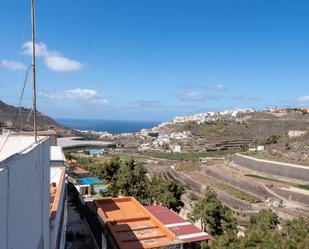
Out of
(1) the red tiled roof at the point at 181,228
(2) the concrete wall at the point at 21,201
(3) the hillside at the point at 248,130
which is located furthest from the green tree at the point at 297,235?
(3) the hillside at the point at 248,130

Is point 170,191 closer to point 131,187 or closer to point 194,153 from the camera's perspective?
point 131,187

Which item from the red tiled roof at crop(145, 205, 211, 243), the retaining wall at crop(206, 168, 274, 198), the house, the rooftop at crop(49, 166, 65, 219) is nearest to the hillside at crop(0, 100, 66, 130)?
the rooftop at crop(49, 166, 65, 219)

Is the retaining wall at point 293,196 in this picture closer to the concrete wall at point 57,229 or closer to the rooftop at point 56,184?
the rooftop at point 56,184

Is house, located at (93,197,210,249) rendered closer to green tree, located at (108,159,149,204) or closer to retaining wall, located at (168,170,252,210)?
green tree, located at (108,159,149,204)

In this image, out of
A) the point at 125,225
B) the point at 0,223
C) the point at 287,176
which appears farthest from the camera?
the point at 287,176

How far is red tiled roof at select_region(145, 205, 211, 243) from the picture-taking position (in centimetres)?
1198

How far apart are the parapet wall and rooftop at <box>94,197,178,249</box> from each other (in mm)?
18358

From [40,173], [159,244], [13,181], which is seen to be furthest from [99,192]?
[13,181]

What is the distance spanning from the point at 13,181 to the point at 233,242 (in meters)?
8.42

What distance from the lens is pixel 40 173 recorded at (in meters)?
4.59

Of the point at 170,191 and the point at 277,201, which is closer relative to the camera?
the point at 170,191

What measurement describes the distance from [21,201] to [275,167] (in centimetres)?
3062

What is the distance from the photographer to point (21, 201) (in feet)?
10.5

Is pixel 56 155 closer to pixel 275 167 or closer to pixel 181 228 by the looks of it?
pixel 181 228
